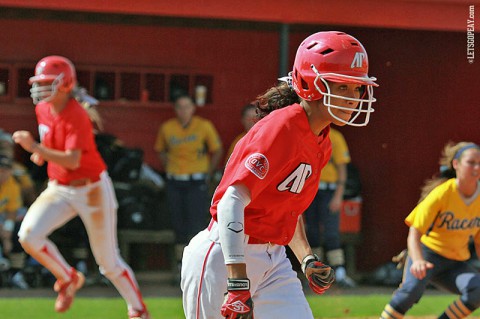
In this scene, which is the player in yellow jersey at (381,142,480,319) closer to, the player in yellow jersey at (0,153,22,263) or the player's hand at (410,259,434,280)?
the player's hand at (410,259,434,280)

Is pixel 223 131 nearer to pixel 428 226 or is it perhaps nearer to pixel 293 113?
pixel 428 226

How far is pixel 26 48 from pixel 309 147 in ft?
24.8

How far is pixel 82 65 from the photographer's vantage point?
11188mm

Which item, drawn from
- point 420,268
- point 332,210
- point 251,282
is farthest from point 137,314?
point 251,282

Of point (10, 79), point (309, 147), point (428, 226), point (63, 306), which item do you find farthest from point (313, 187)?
point (10, 79)

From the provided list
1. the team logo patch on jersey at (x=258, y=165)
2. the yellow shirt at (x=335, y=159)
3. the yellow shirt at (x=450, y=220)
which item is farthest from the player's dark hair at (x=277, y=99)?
the yellow shirt at (x=335, y=159)

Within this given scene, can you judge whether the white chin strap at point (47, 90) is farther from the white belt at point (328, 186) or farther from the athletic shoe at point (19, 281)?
the white belt at point (328, 186)

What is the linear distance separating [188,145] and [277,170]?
6420 millimetres

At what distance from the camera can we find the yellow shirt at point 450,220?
6.84m

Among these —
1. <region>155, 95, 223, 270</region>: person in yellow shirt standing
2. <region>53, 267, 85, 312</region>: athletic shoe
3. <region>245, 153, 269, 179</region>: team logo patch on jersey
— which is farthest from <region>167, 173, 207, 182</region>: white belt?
<region>245, 153, 269, 179</region>: team logo patch on jersey

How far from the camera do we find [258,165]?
3814mm

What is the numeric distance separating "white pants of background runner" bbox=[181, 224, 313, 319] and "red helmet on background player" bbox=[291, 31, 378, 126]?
66 centimetres

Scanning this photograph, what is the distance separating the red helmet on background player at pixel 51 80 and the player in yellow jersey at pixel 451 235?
9.42 feet

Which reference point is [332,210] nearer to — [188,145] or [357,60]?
[188,145]
